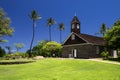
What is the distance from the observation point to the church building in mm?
49344

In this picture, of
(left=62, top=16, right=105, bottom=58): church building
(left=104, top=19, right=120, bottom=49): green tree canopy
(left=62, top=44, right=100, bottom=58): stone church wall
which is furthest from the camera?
(left=62, top=16, right=105, bottom=58): church building

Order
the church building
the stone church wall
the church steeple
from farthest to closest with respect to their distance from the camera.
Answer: the church steeple < the church building < the stone church wall

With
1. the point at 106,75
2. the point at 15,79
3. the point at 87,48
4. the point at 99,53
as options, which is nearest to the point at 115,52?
Answer: the point at 99,53

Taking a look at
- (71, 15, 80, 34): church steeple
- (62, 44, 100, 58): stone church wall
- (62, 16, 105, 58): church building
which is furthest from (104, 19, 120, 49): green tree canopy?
(71, 15, 80, 34): church steeple

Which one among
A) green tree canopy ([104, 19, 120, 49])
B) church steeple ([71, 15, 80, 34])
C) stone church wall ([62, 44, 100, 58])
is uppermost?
church steeple ([71, 15, 80, 34])

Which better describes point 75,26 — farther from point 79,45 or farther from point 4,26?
point 4,26

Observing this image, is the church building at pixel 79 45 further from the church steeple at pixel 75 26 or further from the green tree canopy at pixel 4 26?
the green tree canopy at pixel 4 26

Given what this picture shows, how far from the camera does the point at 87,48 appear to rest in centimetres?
4934

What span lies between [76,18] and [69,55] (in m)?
8.57

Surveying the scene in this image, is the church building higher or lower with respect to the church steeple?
lower

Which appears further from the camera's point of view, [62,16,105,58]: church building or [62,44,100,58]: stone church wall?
[62,16,105,58]: church building

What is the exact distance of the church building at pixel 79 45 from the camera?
162 feet

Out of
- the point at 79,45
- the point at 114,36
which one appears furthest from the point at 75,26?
the point at 114,36

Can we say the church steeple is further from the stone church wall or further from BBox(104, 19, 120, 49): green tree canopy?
BBox(104, 19, 120, 49): green tree canopy
